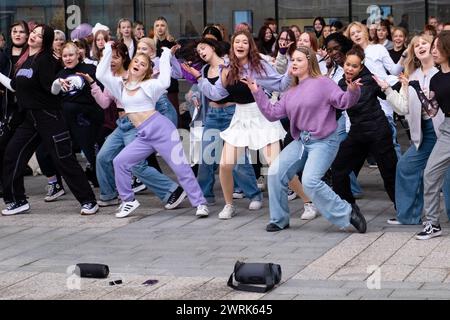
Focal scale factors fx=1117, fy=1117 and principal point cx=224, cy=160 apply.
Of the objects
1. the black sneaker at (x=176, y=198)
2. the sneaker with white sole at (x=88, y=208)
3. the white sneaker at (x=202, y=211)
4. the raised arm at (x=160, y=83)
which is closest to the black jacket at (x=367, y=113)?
the white sneaker at (x=202, y=211)

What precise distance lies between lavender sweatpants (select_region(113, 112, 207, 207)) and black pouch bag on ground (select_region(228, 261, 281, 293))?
A: 10.9ft

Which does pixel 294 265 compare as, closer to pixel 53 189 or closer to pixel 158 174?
pixel 158 174

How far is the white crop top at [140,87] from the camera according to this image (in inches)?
440

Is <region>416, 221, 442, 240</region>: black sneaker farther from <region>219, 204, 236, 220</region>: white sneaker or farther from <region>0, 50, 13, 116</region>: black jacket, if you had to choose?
<region>0, 50, 13, 116</region>: black jacket

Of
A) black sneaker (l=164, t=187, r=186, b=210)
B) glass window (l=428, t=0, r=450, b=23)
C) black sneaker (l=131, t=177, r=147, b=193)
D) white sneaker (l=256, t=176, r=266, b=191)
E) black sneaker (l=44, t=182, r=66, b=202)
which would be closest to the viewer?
black sneaker (l=164, t=187, r=186, b=210)

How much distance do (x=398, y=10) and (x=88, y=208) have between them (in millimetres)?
10038

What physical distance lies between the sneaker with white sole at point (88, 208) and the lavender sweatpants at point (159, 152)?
500 mm

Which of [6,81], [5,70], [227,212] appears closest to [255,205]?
[227,212]

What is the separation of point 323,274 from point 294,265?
0.42m

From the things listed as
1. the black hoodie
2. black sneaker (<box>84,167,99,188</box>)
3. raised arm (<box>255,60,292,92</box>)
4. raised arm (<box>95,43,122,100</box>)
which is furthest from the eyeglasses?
black sneaker (<box>84,167,99,188</box>)

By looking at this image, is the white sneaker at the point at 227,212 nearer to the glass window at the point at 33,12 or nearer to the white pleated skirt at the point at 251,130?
the white pleated skirt at the point at 251,130

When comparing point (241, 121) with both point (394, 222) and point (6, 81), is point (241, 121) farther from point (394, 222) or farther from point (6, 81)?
point (6, 81)

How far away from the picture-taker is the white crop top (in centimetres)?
1117

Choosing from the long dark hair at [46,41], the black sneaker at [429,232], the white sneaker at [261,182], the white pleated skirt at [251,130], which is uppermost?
the long dark hair at [46,41]
